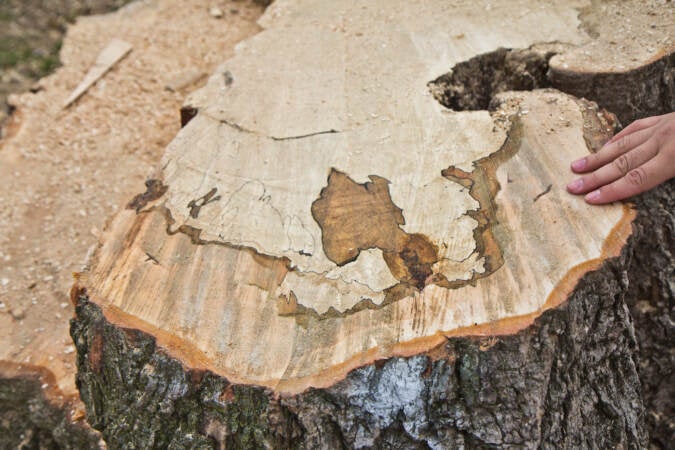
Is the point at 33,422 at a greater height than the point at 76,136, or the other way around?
the point at 76,136

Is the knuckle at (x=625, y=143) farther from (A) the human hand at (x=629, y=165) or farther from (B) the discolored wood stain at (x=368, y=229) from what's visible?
(B) the discolored wood stain at (x=368, y=229)

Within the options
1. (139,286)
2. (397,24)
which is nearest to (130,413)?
(139,286)

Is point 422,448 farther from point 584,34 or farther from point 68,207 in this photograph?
point 68,207

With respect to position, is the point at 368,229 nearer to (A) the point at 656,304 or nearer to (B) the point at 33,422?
(A) the point at 656,304

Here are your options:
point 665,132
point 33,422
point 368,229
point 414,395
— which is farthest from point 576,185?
point 33,422

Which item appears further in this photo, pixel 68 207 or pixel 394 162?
pixel 68 207
